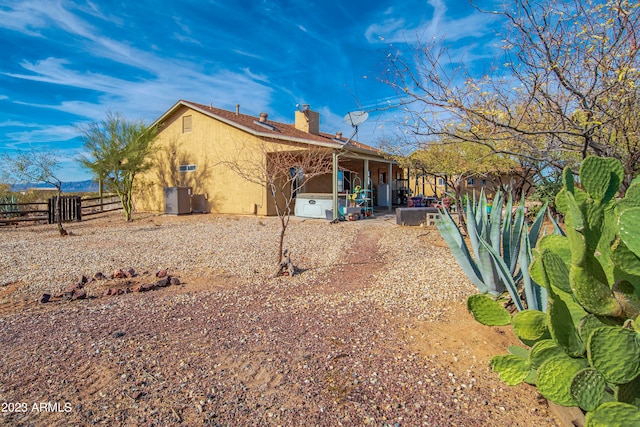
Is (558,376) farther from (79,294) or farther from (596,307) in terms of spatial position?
(79,294)

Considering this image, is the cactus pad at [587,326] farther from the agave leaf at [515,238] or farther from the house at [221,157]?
the house at [221,157]

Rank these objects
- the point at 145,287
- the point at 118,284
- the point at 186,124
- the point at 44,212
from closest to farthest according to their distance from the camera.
Result: 1. the point at 145,287
2. the point at 118,284
3. the point at 44,212
4. the point at 186,124

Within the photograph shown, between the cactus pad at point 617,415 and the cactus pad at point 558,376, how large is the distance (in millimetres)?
130

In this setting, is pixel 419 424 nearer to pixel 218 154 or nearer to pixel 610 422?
pixel 610 422

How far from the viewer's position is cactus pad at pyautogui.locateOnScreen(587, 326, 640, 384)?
60.0 inches

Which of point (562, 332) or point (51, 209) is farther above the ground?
point (51, 209)

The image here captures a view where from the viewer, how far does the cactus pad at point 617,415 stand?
158cm

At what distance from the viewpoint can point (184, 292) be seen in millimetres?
5465

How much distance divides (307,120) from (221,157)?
5.94 metres

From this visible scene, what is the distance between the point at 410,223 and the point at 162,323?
9.46 metres

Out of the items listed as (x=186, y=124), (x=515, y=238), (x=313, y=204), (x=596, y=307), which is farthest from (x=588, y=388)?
(x=186, y=124)

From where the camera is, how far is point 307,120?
20391 mm

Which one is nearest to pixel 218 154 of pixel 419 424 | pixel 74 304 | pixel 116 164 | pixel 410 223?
pixel 116 164

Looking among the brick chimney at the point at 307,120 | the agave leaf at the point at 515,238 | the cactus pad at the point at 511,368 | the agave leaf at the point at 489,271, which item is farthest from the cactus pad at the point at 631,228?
the brick chimney at the point at 307,120
